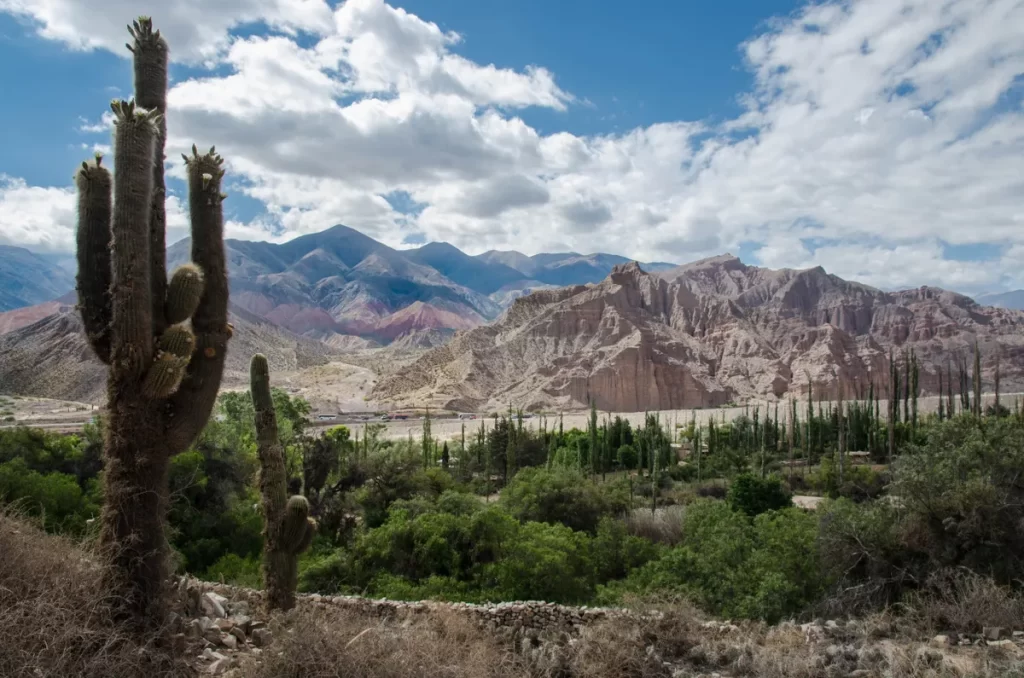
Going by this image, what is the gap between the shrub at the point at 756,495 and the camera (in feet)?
87.6

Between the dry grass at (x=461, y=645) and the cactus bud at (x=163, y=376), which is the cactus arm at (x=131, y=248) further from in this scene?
the dry grass at (x=461, y=645)

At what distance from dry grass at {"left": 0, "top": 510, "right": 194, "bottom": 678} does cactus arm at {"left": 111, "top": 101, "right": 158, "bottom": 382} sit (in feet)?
6.10

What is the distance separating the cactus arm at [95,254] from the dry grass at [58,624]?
200cm

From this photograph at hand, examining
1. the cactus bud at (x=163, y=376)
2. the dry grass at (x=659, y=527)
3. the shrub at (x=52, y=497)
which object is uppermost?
the cactus bud at (x=163, y=376)

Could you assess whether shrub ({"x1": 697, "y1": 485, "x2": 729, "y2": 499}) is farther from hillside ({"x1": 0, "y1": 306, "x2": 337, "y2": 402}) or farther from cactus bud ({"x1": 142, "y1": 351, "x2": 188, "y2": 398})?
hillside ({"x1": 0, "y1": 306, "x2": 337, "y2": 402})

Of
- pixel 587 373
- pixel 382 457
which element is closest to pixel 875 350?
Answer: pixel 587 373

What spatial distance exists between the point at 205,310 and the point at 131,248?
118cm

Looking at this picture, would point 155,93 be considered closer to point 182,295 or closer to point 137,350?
point 182,295

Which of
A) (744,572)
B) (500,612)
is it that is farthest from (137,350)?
(744,572)

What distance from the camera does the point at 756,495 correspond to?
27172 millimetres

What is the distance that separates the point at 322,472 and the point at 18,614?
18.5 m

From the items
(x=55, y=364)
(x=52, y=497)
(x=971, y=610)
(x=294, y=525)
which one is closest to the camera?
(x=294, y=525)

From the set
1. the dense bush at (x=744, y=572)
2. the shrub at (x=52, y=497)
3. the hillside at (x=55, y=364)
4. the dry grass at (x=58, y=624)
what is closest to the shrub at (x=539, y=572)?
the dense bush at (x=744, y=572)

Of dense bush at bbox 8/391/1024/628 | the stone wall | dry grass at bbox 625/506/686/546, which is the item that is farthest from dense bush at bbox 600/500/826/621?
dry grass at bbox 625/506/686/546
